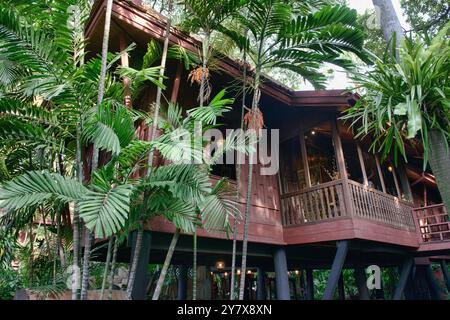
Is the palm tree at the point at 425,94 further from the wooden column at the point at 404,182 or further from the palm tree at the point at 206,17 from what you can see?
the wooden column at the point at 404,182

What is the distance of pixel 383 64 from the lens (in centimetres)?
403

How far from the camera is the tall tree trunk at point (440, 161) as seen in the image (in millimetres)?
3615

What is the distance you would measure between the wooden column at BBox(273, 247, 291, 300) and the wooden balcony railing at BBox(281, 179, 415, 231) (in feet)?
1.89

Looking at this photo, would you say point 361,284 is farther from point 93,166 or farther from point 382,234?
point 93,166

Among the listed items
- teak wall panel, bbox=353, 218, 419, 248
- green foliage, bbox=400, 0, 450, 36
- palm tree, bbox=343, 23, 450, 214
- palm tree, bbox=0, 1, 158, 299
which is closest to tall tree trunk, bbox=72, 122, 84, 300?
palm tree, bbox=0, 1, 158, 299

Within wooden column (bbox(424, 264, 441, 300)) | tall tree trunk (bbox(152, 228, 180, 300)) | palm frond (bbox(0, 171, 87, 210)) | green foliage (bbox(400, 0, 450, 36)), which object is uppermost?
green foliage (bbox(400, 0, 450, 36))

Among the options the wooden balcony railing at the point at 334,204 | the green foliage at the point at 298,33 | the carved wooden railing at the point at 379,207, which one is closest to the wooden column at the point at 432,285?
the carved wooden railing at the point at 379,207

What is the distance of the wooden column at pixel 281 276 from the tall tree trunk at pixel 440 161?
10.5 feet

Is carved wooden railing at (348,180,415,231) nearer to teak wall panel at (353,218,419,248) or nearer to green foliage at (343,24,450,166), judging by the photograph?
teak wall panel at (353,218,419,248)

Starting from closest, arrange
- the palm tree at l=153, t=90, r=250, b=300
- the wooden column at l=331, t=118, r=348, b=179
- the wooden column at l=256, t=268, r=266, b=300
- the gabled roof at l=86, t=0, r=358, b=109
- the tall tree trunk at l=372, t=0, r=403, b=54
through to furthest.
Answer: the palm tree at l=153, t=90, r=250, b=300 < the gabled roof at l=86, t=0, r=358, b=109 < the wooden column at l=331, t=118, r=348, b=179 < the tall tree trunk at l=372, t=0, r=403, b=54 < the wooden column at l=256, t=268, r=266, b=300

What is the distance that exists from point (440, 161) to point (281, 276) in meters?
3.44

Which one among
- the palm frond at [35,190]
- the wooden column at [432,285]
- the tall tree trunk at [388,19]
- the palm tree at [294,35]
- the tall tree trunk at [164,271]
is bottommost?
the tall tree trunk at [164,271]

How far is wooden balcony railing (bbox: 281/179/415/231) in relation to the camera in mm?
5992

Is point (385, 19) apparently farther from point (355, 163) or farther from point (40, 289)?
point (40, 289)
